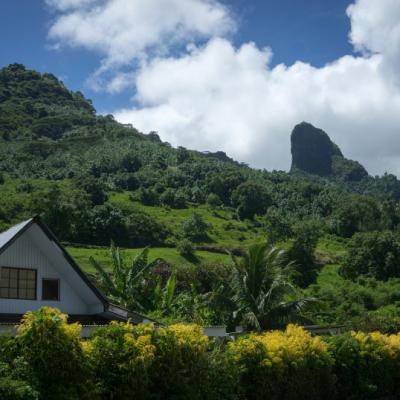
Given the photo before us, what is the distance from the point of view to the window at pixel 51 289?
57.5ft

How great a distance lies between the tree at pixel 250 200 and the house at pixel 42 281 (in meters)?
71.7

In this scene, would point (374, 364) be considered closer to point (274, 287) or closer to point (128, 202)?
point (274, 287)

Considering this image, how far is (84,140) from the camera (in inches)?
4751

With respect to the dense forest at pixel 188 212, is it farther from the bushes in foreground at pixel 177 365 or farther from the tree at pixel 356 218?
the bushes in foreground at pixel 177 365

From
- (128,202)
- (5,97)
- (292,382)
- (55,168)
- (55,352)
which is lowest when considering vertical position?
(292,382)

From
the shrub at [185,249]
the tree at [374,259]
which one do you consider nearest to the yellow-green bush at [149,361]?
the shrub at [185,249]

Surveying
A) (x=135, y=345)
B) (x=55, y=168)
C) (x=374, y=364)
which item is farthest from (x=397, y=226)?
(x=135, y=345)

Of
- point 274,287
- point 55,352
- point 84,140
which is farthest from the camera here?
point 84,140

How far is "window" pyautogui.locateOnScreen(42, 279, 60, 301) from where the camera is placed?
57.5 ft

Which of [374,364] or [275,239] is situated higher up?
[275,239]

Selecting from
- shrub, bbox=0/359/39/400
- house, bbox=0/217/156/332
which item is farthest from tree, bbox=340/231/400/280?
shrub, bbox=0/359/39/400

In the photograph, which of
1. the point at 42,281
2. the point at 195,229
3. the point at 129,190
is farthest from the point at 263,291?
the point at 129,190

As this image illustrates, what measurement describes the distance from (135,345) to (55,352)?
5.68ft

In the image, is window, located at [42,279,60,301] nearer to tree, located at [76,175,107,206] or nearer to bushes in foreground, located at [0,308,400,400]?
bushes in foreground, located at [0,308,400,400]
